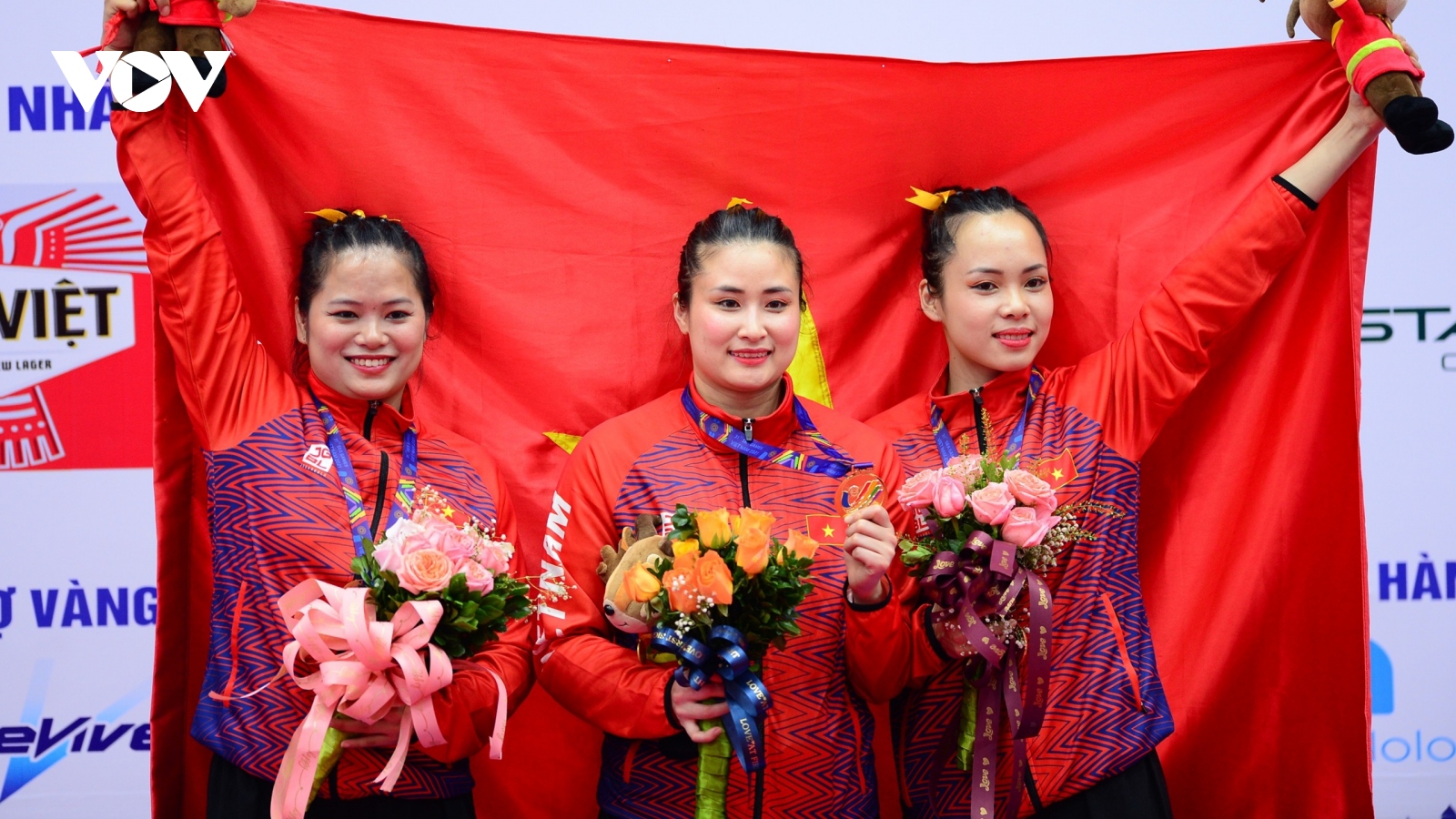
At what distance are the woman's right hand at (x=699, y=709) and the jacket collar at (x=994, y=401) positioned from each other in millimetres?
925

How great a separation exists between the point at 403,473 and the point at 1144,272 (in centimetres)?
193

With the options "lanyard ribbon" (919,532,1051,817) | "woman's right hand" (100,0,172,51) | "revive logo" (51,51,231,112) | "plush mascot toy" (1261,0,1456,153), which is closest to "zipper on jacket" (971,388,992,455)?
"lanyard ribbon" (919,532,1051,817)

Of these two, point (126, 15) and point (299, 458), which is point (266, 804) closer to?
point (299, 458)

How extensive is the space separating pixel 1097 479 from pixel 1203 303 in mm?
488

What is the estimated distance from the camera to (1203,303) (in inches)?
108

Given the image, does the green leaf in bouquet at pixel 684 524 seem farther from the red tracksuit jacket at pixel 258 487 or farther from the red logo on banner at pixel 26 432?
the red logo on banner at pixel 26 432

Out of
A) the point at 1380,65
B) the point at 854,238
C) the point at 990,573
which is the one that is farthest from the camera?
the point at 854,238

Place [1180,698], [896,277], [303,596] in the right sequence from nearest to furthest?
[303,596]
[1180,698]
[896,277]

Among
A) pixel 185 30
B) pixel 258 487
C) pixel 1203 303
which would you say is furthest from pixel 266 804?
pixel 1203 303

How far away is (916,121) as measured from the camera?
311 cm

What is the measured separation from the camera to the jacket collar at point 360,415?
2578 mm

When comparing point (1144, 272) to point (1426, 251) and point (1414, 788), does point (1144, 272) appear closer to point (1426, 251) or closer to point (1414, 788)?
point (1426, 251)

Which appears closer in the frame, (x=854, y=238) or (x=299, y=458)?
(x=299, y=458)

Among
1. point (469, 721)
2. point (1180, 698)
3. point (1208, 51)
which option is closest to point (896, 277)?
point (1208, 51)
